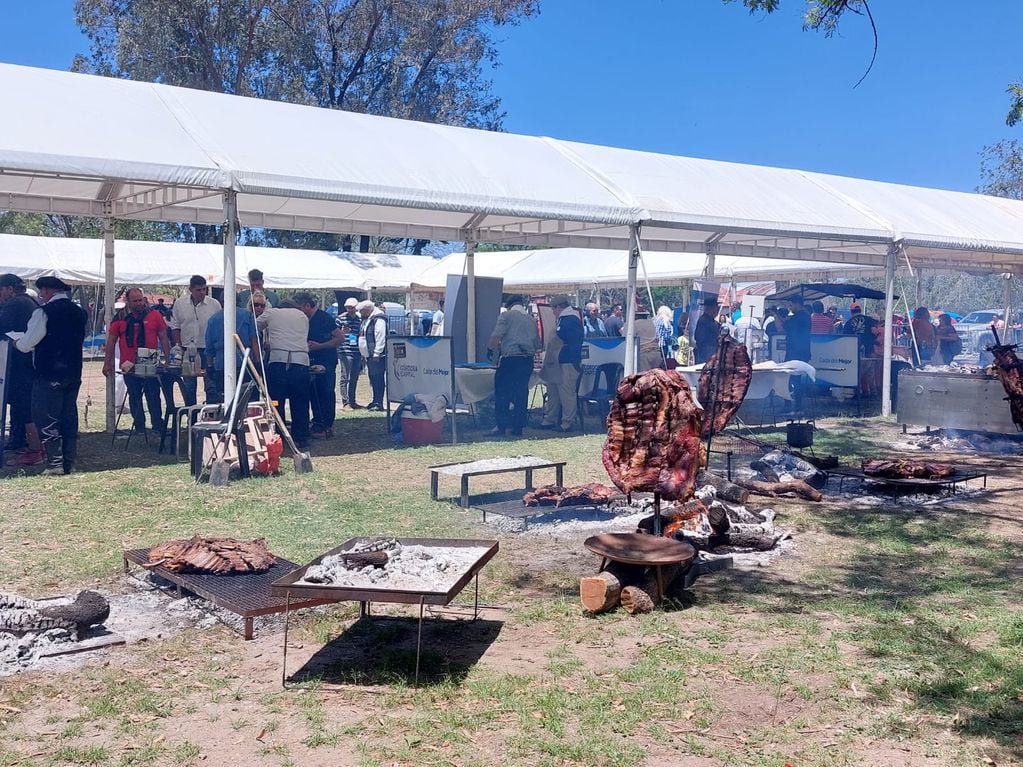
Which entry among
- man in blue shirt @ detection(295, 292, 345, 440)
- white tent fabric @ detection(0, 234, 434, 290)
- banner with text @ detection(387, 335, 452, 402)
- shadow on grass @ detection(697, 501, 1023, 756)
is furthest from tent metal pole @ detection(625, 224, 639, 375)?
white tent fabric @ detection(0, 234, 434, 290)

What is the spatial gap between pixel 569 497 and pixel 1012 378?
7.07 meters

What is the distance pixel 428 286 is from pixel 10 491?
17910 mm

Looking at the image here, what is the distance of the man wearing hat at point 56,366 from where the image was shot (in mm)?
10164

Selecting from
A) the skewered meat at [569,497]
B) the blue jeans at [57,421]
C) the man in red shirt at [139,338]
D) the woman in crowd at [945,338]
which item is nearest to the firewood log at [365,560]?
the skewered meat at [569,497]

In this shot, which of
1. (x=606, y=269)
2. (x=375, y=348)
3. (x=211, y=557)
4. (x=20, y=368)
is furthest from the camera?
(x=606, y=269)

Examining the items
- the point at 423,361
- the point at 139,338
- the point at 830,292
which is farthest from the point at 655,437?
the point at 830,292

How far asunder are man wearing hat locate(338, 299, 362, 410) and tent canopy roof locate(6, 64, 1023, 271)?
2813 millimetres

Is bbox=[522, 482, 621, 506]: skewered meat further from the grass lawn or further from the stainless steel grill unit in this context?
the stainless steel grill unit

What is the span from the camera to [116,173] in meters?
10.1

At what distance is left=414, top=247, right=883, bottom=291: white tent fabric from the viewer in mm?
24906

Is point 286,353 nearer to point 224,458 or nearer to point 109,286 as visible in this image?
point 224,458

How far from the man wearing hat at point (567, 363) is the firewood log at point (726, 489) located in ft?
20.0

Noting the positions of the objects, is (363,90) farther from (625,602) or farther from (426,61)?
(625,602)

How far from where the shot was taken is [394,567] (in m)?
5.50
